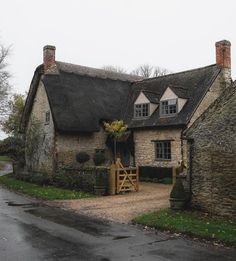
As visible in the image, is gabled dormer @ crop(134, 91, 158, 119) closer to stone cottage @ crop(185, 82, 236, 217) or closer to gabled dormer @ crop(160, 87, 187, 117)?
gabled dormer @ crop(160, 87, 187, 117)

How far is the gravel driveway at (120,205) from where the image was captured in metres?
13.8

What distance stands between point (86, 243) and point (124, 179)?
415 inches

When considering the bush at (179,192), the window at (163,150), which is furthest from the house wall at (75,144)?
the bush at (179,192)

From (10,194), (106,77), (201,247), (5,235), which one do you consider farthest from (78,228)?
(106,77)

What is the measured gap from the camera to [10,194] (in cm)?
2000

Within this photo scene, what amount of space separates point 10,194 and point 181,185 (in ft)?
34.0

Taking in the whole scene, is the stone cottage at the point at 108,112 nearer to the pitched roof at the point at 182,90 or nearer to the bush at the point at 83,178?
the pitched roof at the point at 182,90

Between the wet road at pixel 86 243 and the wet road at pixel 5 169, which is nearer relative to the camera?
the wet road at pixel 86 243

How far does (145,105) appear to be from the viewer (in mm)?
28422

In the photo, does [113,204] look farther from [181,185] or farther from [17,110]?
[17,110]

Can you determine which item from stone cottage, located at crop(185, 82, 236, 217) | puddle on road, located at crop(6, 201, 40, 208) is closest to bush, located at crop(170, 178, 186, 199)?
stone cottage, located at crop(185, 82, 236, 217)

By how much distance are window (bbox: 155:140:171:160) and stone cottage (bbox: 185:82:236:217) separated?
36.9ft

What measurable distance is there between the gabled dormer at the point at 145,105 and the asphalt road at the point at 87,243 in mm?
15976

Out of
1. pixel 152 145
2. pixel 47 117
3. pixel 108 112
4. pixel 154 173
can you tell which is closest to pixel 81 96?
pixel 108 112
